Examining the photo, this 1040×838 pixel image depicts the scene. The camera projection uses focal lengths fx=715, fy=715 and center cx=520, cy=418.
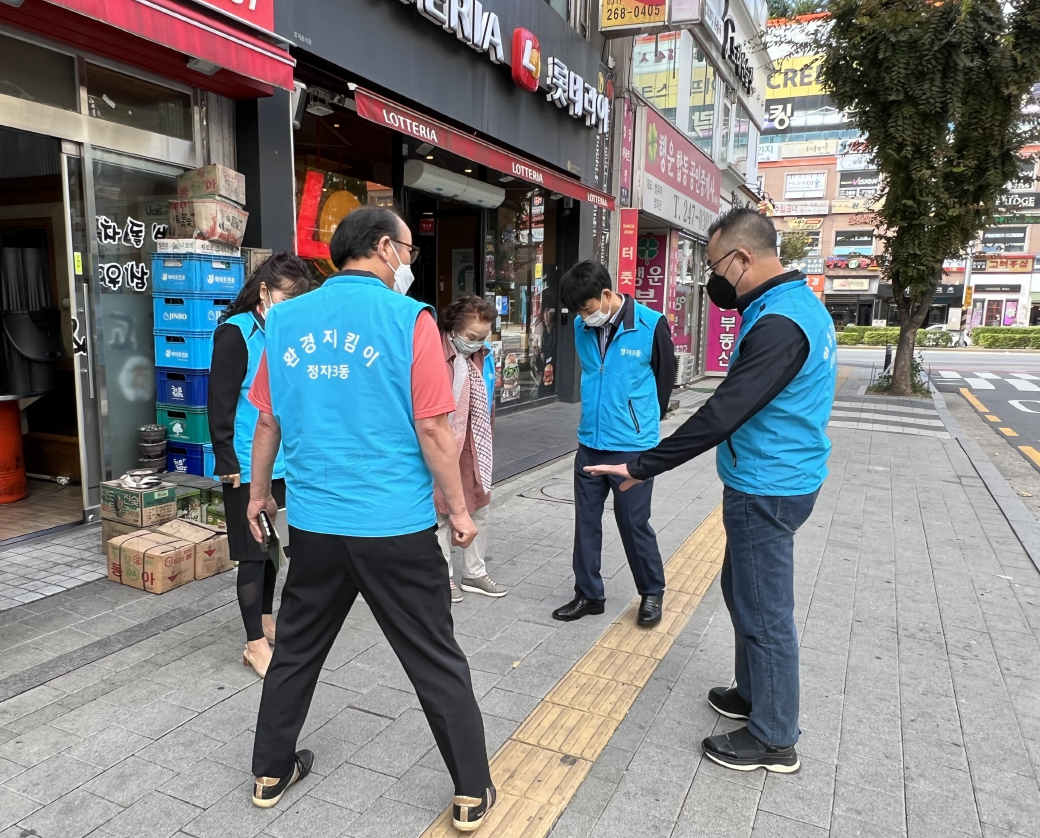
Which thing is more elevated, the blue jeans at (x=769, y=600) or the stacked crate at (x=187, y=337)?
the stacked crate at (x=187, y=337)

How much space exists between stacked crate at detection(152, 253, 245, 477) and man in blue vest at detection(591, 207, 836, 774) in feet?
11.6

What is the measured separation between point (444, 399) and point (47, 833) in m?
1.79

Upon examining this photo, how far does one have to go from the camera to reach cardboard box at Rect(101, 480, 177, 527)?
4305 millimetres

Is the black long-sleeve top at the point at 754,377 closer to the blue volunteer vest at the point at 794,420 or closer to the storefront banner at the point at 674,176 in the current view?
the blue volunteer vest at the point at 794,420

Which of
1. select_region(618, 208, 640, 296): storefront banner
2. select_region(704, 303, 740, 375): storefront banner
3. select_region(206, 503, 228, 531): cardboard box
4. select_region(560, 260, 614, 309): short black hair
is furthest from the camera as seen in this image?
select_region(704, 303, 740, 375): storefront banner

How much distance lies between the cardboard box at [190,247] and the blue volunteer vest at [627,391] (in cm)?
296

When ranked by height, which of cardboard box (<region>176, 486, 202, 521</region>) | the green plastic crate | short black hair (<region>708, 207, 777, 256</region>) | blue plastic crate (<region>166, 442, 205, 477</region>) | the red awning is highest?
the red awning

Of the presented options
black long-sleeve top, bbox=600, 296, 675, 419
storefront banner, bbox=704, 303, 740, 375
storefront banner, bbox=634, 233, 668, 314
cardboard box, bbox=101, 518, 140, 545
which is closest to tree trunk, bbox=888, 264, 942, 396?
storefront banner, bbox=704, 303, 740, 375

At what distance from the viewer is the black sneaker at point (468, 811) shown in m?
2.19

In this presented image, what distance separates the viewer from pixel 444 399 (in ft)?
6.84

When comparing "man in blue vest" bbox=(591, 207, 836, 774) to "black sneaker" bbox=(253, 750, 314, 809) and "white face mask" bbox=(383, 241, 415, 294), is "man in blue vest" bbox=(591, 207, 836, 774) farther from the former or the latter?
"black sneaker" bbox=(253, 750, 314, 809)

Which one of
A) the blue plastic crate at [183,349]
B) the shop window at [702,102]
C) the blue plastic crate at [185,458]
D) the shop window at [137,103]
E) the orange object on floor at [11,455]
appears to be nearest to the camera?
the shop window at [137,103]

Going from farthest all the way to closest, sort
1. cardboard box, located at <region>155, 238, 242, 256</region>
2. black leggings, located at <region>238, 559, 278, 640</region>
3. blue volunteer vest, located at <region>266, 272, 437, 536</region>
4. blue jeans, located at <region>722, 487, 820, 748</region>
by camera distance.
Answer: cardboard box, located at <region>155, 238, 242, 256</region>
black leggings, located at <region>238, 559, 278, 640</region>
blue jeans, located at <region>722, 487, 820, 748</region>
blue volunteer vest, located at <region>266, 272, 437, 536</region>

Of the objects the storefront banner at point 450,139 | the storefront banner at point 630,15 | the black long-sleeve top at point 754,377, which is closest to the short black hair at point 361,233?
the black long-sleeve top at point 754,377
